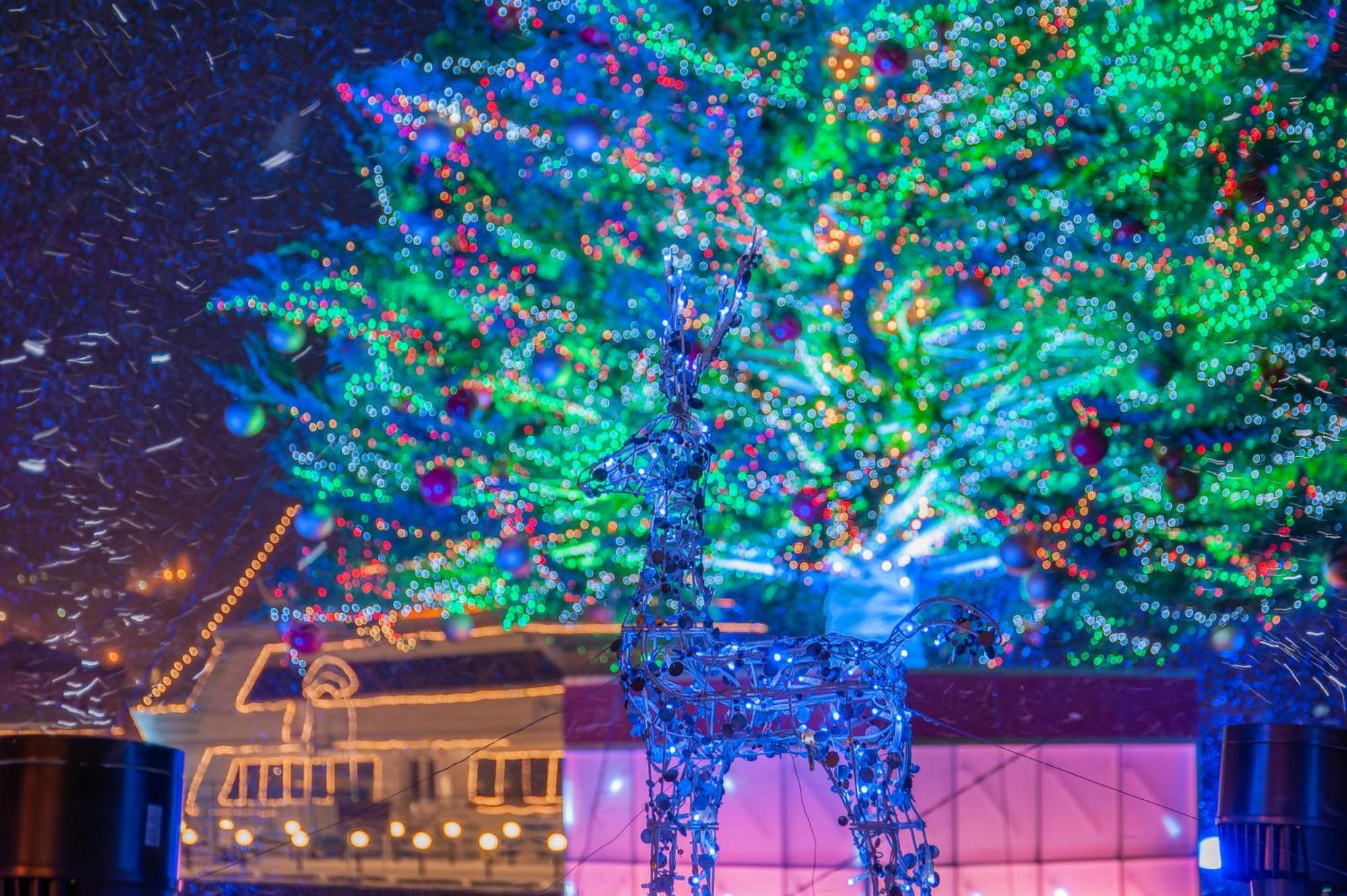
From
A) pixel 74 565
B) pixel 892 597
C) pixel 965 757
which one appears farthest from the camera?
pixel 74 565

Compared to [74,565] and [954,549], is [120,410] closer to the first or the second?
[74,565]

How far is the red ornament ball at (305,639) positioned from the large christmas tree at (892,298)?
10 cm

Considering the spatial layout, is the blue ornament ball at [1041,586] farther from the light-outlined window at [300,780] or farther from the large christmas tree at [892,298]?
the light-outlined window at [300,780]

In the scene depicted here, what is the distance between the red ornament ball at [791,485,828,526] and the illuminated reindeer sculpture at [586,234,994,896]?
1.20 m

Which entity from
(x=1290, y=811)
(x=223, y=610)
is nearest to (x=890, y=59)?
(x=1290, y=811)

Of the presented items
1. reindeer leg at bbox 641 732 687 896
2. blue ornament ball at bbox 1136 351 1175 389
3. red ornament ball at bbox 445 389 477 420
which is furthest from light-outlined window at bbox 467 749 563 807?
blue ornament ball at bbox 1136 351 1175 389

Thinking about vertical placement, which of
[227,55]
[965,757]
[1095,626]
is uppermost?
[227,55]

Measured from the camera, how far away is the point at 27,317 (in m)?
3.60

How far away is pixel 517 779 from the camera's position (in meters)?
3.02

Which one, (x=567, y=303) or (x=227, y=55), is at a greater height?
→ (x=227, y=55)

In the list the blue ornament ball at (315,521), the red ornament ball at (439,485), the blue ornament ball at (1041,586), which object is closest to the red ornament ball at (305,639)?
the blue ornament ball at (315,521)

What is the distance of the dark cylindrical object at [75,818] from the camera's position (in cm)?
195

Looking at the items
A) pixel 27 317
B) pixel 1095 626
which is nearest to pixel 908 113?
pixel 1095 626

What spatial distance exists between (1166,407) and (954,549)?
1.89 ft
